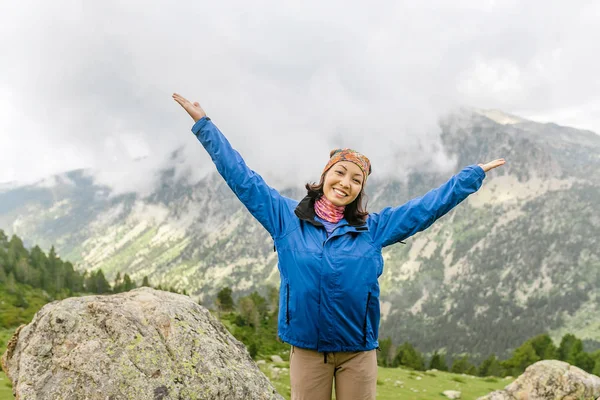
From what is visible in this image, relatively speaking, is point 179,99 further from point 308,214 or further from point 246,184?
point 308,214

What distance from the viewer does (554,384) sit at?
1792 cm

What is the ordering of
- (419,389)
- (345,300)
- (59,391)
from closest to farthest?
1. (345,300)
2. (59,391)
3. (419,389)

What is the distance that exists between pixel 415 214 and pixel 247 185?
100 inches

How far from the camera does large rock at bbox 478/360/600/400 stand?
17.5 meters

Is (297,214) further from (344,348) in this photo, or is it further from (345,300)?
(344,348)

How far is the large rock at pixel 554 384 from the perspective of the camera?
17500 mm

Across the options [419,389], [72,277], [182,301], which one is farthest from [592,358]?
[72,277]

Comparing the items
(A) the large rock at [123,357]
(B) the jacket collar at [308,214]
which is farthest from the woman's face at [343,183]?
(A) the large rock at [123,357]

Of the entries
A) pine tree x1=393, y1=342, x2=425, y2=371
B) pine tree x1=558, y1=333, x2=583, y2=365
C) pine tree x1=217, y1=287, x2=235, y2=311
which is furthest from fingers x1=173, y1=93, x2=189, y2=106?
pine tree x1=558, y1=333, x2=583, y2=365

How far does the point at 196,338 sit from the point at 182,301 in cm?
118

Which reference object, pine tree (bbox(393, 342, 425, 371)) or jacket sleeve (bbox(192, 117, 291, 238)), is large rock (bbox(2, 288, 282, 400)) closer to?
jacket sleeve (bbox(192, 117, 291, 238))

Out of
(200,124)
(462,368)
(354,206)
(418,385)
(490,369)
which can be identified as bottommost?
(462,368)

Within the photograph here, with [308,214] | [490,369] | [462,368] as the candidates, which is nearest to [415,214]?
[308,214]

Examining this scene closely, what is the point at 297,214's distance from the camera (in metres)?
6.41
